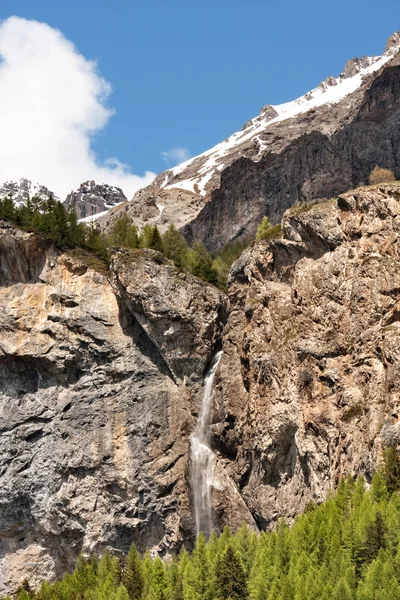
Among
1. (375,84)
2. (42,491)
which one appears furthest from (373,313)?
(375,84)

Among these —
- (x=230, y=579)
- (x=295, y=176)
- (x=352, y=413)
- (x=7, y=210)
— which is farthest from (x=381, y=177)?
(x=230, y=579)

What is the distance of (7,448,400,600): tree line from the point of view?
5041 cm

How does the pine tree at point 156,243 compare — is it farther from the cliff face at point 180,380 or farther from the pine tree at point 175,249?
the cliff face at point 180,380

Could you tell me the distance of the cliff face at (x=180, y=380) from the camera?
217 feet

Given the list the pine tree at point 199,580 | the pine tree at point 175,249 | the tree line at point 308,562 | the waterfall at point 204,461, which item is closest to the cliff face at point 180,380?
the waterfall at point 204,461

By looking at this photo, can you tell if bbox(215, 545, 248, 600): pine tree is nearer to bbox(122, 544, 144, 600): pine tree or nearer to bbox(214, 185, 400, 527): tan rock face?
bbox(122, 544, 144, 600): pine tree

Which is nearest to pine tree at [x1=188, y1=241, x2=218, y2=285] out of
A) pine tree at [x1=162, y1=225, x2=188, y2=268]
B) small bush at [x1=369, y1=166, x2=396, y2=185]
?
pine tree at [x1=162, y1=225, x2=188, y2=268]

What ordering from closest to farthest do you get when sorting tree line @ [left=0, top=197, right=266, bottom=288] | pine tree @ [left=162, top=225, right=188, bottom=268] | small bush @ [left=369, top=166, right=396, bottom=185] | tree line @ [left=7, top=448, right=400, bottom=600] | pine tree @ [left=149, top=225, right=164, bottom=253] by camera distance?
tree line @ [left=7, top=448, right=400, bottom=600]
tree line @ [left=0, top=197, right=266, bottom=288]
pine tree @ [left=162, top=225, right=188, bottom=268]
pine tree @ [left=149, top=225, right=164, bottom=253]
small bush @ [left=369, top=166, right=396, bottom=185]

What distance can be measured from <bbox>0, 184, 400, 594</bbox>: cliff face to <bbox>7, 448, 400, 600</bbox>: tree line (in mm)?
4086

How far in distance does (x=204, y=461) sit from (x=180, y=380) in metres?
9.26

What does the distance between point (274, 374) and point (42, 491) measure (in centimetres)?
2849

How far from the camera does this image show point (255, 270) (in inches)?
3145

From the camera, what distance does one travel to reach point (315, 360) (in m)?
68.1

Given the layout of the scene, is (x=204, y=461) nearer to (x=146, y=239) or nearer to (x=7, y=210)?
(x=146, y=239)
